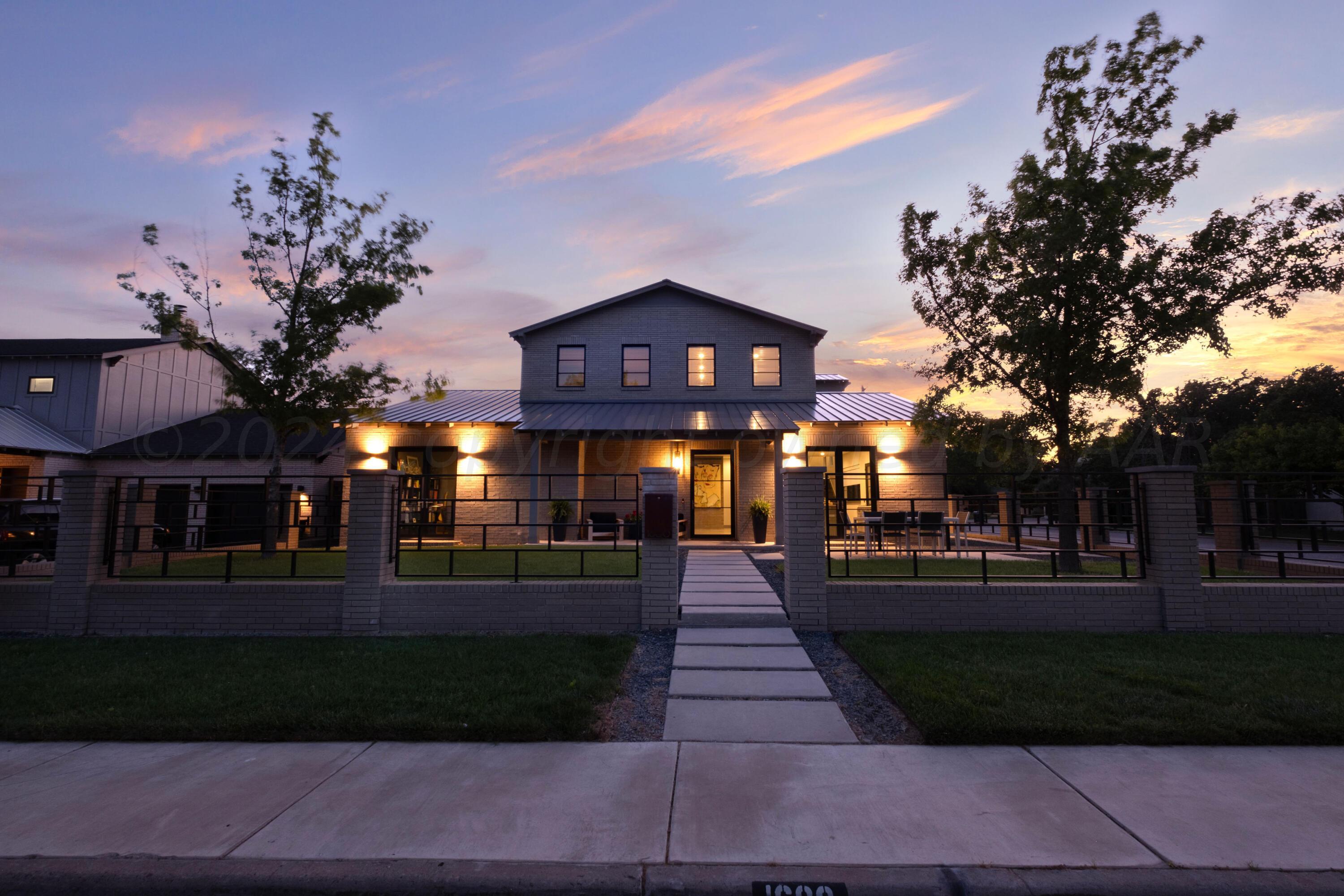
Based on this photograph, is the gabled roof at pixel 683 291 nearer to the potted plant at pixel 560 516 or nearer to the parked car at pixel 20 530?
the potted plant at pixel 560 516

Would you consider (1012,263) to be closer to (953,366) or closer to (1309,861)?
(953,366)

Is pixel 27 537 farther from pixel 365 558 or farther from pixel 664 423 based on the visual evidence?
pixel 664 423

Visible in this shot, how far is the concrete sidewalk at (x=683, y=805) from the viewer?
312 centimetres

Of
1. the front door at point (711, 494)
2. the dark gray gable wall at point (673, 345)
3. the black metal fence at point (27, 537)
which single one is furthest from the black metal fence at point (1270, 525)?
the black metal fence at point (27, 537)

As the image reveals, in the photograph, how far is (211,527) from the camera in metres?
7.80

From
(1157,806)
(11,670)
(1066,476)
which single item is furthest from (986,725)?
(11,670)

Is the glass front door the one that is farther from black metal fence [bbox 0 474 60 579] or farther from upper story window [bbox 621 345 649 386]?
black metal fence [bbox 0 474 60 579]


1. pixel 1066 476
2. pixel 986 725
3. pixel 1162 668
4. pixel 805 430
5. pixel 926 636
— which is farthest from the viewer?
pixel 805 430

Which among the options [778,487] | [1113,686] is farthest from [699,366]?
[1113,686]

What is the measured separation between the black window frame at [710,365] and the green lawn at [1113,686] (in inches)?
508

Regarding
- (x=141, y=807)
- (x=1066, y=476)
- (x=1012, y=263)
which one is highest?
(x=1012, y=263)

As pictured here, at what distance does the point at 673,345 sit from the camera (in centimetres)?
1948

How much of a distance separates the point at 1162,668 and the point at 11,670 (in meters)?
10.1

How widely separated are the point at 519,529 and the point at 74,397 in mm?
19157
